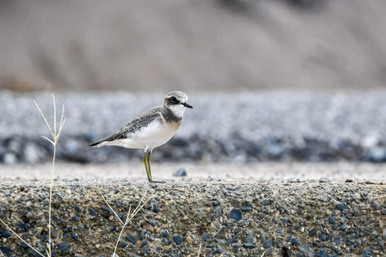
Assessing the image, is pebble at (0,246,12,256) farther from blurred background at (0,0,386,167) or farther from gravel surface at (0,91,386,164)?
blurred background at (0,0,386,167)

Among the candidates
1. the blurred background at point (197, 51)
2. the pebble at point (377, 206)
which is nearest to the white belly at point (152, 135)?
the pebble at point (377, 206)

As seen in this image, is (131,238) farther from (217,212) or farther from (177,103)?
(177,103)

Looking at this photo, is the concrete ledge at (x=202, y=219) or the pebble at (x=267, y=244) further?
the pebble at (x=267, y=244)

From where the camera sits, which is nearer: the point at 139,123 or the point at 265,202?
the point at 265,202

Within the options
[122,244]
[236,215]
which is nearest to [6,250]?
[122,244]

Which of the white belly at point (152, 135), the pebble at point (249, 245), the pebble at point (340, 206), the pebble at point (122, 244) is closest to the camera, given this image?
the pebble at point (122, 244)

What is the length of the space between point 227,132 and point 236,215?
224 inches

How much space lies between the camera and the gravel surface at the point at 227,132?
9.30 meters

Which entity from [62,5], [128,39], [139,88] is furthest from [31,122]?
[62,5]

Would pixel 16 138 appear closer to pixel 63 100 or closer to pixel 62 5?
pixel 63 100

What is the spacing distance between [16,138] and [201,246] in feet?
19.3

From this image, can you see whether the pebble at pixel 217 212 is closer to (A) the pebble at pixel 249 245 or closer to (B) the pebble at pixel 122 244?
(A) the pebble at pixel 249 245

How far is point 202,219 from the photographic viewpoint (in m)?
4.35

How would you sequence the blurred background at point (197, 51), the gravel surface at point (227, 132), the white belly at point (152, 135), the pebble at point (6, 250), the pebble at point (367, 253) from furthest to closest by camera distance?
the blurred background at point (197, 51) < the gravel surface at point (227, 132) < the white belly at point (152, 135) < the pebble at point (367, 253) < the pebble at point (6, 250)
